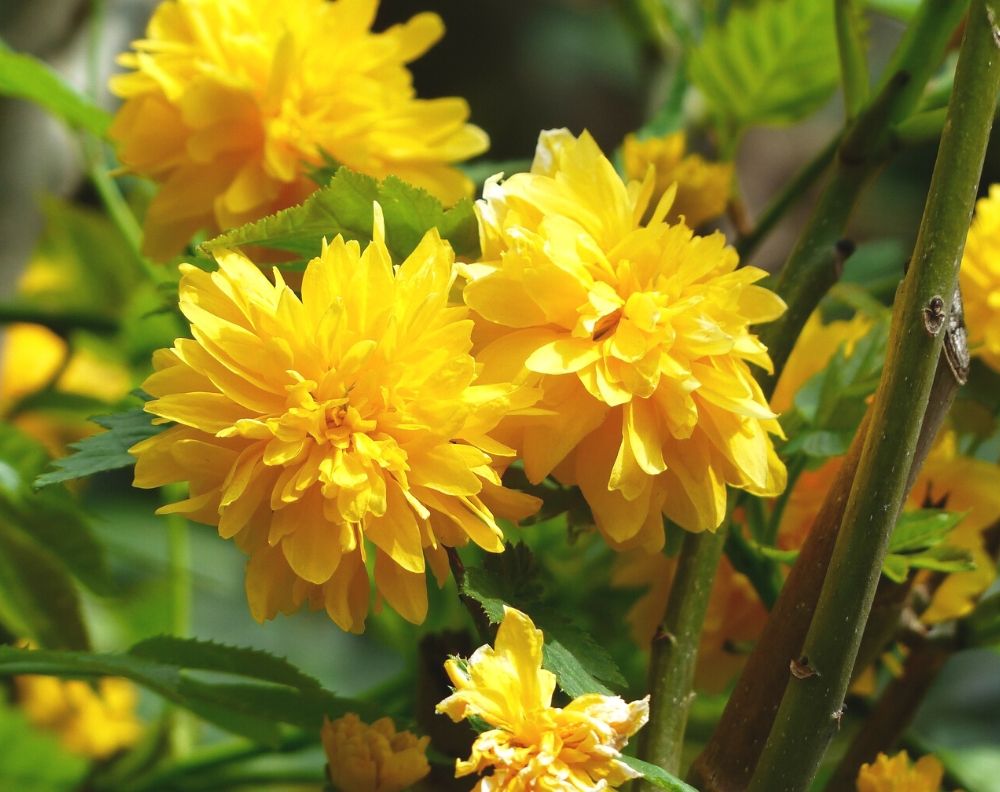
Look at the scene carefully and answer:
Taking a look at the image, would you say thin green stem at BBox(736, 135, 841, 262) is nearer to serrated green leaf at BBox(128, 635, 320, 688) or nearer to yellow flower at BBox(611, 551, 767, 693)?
yellow flower at BBox(611, 551, 767, 693)

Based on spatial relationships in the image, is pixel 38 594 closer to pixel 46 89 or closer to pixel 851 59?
pixel 46 89

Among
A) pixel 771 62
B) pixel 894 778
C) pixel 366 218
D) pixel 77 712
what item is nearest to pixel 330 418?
pixel 366 218

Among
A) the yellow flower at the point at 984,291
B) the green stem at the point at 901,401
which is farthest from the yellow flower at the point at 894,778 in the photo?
the yellow flower at the point at 984,291

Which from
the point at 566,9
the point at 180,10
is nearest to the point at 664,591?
the point at 180,10

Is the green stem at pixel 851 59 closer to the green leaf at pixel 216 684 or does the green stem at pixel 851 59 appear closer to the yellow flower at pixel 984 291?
the yellow flower at pixel 984 291

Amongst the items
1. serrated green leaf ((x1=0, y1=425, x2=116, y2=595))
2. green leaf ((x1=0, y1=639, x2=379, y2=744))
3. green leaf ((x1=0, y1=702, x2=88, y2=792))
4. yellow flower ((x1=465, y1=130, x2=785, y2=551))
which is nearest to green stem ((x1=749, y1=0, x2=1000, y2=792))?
yellow flower ((x1=465, y1=130, x2=785, y2=551))
